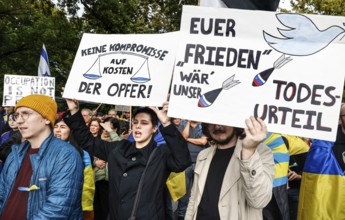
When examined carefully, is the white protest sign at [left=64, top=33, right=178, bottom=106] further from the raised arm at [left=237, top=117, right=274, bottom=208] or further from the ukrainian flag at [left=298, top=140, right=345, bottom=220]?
the ukrainian flag at [left=298, top=140, right=345, bottom=220]

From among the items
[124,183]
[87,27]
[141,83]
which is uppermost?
[87,27]

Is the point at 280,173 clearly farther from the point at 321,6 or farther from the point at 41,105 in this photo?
the point at 321,6

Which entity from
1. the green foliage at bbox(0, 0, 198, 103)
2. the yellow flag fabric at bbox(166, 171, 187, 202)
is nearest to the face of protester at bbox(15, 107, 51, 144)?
the yellow flag fabric at bbox(166, 171, 187, 202)

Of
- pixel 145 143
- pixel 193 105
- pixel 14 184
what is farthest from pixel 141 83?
pixel 14 184

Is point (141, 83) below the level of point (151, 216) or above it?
above

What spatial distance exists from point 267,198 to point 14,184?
179cm

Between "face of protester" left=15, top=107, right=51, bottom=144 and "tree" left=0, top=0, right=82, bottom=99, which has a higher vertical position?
"tree" left=0, top=0, right=82, bottom=99

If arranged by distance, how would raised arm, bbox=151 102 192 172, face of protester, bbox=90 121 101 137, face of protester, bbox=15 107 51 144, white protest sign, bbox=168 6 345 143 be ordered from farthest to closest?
face of protester, bbox=90 121 101 137 → raised arm, bbox=151 102 192 172 → face of protester, bbox=15 107 51 144 → white protest sign, bbox=168 6 345 143

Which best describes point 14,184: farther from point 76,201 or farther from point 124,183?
point 124,183

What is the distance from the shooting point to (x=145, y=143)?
3.71m

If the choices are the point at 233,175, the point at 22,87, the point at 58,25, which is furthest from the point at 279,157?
the point at 58,25

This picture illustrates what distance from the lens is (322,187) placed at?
3.89 meters

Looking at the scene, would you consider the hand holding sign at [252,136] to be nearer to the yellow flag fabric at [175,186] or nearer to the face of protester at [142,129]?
the face of protester at [142,129]

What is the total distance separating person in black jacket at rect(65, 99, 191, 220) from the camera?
3.42 m
